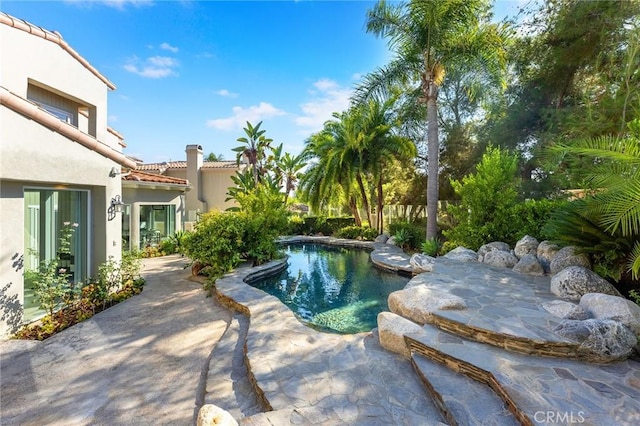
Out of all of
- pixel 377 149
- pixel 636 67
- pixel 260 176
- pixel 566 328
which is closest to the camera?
pixel 566 328

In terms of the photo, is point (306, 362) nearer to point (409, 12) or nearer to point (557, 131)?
point (409, 12)

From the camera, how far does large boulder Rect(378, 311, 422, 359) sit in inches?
171

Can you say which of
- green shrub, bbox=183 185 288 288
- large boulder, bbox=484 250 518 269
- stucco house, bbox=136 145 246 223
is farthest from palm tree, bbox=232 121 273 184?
large boulder, bbox=484 250 518 269

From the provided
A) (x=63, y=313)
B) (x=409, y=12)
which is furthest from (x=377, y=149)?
(x=63, y=313)

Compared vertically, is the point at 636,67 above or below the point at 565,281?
above

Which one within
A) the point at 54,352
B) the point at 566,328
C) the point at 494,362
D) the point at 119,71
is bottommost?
the point at 54,352

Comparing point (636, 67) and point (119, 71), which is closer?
point (636, 67)

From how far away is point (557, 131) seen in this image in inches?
480

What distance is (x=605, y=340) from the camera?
11.8 ft

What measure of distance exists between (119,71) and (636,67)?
18.2m

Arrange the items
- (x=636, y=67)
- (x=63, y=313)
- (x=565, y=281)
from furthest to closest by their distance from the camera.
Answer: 1. (x=636, y=67)
2. (x=63, y=313)
3. (x=565, y=281)

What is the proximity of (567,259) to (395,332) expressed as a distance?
5411 mm

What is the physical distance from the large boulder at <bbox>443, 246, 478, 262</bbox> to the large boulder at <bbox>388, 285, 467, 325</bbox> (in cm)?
475

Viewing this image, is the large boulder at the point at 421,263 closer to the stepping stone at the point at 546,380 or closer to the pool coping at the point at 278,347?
the pool coping at the point at 278,347
